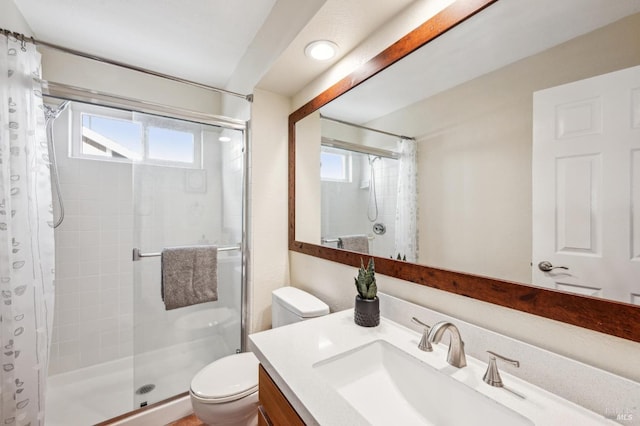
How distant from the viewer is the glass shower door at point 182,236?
165 centimetres

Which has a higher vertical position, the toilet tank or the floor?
the toilet tank

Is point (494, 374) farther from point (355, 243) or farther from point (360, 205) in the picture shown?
point (360, 205)

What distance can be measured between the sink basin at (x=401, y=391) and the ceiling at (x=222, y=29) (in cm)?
132

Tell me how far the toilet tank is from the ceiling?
134cm

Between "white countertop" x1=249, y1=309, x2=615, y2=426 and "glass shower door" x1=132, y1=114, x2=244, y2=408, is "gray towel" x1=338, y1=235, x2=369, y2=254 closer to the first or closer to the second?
"white countertop" x1=249, y1=309, x2=615, y2=426

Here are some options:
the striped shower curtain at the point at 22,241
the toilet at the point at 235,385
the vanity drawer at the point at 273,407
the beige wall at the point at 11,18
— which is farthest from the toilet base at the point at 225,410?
the beige wall at the point at 11,18

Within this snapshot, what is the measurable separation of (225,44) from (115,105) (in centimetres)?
87

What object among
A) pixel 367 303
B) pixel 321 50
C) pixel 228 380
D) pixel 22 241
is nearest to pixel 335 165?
pixel 321 50

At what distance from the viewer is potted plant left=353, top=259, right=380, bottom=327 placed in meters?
1.00

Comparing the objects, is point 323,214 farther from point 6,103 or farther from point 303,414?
point 6,103

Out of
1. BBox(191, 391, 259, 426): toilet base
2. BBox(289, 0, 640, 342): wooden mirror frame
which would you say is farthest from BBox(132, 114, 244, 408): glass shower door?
BBox(289, 0, 640, 342): wooden mirror frame

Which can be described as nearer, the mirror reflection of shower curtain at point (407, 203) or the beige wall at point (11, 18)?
the mirror reflection of shower curtain at point (407, 203)

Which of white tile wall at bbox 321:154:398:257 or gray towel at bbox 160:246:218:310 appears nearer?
white tile wall at bbox 321:154:398:257

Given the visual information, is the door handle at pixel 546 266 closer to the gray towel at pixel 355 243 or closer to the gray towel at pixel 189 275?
the gray towel at pixel 355 243
